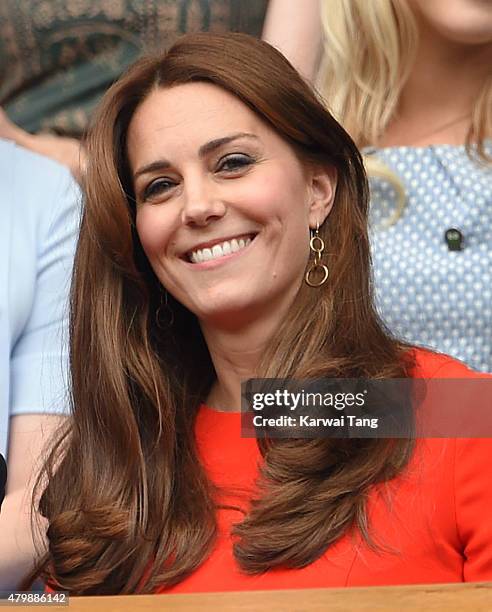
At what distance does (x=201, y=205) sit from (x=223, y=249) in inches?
1.9

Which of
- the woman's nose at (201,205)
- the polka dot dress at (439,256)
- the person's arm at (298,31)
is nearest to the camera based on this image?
the woman's nose at (201,205)

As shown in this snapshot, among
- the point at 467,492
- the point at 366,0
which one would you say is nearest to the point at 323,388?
the point at 467,492

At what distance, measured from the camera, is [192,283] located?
4.05 feet

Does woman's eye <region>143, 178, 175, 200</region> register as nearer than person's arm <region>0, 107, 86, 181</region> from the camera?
Yes

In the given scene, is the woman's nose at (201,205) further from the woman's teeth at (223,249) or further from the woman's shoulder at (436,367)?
the woman's shoulder at (436,367)

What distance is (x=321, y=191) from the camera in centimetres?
126

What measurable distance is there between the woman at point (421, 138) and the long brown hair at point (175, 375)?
0.17 metres

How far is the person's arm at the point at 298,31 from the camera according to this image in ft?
4.99

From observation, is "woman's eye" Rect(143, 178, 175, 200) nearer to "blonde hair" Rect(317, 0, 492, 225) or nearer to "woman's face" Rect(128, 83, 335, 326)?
"woman's face" Rect(128, 83, 335, 326)

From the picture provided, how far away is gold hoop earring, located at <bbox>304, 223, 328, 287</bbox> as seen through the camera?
1.23 meters

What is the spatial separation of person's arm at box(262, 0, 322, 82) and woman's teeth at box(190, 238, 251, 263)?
360mm

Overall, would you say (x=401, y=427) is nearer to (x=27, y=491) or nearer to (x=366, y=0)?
(x=27, y=491)

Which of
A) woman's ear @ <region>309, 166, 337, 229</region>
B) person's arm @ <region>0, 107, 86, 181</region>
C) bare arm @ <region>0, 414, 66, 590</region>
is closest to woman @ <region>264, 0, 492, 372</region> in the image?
woman's ear @ <region>309, 166, 337, 229</region>

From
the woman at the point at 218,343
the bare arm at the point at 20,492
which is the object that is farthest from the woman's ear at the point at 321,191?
the bare arm at the point at 20,492
